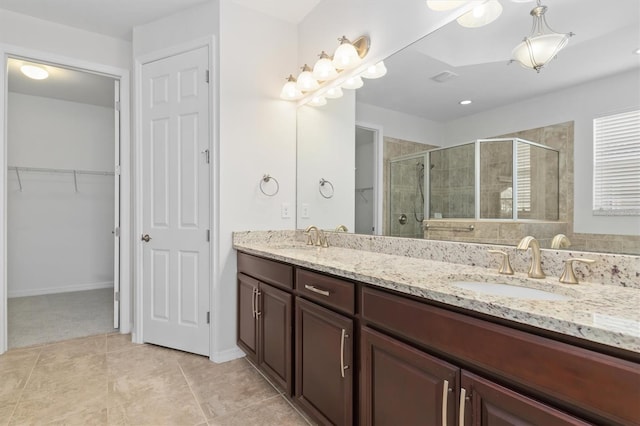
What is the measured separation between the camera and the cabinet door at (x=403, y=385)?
974mm

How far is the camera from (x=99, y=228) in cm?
471

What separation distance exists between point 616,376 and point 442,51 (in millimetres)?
1513

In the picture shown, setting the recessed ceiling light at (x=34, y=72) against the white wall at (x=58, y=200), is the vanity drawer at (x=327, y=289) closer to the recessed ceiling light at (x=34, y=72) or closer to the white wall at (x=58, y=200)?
the recessed ceiling light at (x=34, y=72)

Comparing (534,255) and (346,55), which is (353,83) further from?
(534,255)

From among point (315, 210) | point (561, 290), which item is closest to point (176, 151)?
point (315, 210)

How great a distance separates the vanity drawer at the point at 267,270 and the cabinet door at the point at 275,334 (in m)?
0.05

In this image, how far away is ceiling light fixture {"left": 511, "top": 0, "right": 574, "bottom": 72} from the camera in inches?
48.4

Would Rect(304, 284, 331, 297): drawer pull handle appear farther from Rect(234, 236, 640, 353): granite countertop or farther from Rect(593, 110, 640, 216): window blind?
Rect(593, 110, 640, 216): window blind

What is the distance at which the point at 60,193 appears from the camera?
14.6 feet

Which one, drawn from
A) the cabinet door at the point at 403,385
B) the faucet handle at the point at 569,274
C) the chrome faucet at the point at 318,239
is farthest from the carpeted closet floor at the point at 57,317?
the faucet handle at the point at 569,274

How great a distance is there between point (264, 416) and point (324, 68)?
7.18 ft

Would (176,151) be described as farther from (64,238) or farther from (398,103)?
(64,238)

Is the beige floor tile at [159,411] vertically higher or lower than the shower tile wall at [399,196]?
lower

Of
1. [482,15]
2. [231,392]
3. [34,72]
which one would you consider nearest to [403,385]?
[231,392]
